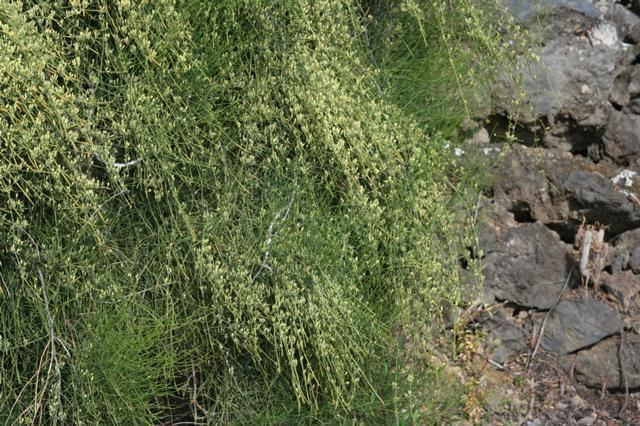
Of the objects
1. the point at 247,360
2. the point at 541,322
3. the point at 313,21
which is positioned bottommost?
the point at 541,322

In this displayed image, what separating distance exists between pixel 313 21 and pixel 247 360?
1.00m

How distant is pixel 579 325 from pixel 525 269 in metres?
0.25

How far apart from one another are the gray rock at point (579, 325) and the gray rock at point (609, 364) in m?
0.03

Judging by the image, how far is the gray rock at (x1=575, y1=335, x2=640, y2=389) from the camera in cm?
319

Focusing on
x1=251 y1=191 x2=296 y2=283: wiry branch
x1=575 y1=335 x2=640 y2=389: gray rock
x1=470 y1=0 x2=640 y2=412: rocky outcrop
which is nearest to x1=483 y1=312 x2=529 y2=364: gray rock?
x1=470 y1=0 x2=640 y2=412: rocky outcrop

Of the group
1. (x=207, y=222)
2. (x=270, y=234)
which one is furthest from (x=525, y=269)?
(x=207, y=222)

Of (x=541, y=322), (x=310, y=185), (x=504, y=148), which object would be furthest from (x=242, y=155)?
(x=541, y=322)

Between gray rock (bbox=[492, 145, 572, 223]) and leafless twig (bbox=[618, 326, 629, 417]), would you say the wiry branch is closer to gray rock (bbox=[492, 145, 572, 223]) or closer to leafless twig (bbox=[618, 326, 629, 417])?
gray rock (bbox=[492, 145, 572, 223])

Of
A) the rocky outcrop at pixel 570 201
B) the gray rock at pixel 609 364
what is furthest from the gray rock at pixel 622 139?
the gray rock at pixel 609 364

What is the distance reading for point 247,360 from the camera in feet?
8.92

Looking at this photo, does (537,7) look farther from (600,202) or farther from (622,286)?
(622,286)

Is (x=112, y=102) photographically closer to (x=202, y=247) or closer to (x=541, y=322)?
(x=202, y=247)

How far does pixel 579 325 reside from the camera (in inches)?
129

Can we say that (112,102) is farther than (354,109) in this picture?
No
